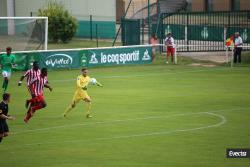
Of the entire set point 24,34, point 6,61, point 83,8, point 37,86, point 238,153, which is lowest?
point 238,153

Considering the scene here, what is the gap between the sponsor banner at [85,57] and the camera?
42.1 metres

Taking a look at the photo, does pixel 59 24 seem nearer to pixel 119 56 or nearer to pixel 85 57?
pixel 119 56

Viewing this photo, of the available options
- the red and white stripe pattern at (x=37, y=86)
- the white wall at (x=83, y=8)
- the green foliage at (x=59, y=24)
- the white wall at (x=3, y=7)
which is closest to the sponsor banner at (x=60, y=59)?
the green foliage at (x=59, y=24)

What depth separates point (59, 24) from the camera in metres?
58.9

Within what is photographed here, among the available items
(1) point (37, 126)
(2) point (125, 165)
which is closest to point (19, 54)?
(1) point (37, 126)

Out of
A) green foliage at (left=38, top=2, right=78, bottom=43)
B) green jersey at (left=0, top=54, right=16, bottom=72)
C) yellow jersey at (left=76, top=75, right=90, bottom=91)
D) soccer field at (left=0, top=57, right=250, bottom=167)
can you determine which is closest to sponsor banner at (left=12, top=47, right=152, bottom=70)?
soccer field at (left=0, top=57, right=250, bottom=167)

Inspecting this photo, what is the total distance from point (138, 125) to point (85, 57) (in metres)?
19.2

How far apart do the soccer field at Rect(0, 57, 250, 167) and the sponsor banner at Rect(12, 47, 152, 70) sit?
8.88ft

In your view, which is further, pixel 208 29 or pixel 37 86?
pixel 208 29

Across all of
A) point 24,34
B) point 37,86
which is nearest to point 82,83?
point 37,86

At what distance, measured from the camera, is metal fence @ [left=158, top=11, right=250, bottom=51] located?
167 feet

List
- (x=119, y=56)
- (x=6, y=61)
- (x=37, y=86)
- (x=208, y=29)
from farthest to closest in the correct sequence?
(x=208, y=29) < (x=119, y=56) < (x=6, y=61) < (x=37, y=86)

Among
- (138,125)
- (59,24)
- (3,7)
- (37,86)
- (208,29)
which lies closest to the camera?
(138,125)

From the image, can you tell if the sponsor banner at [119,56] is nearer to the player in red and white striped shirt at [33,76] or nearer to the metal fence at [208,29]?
the metal fence at [208,29]
